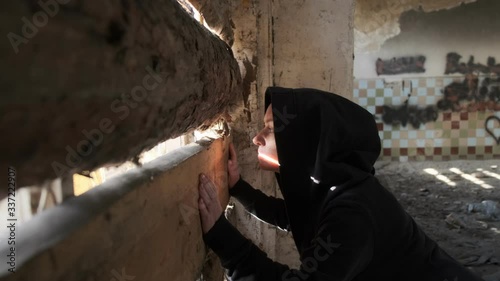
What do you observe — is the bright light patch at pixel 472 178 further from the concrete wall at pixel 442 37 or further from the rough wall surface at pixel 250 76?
the rough wall surface at pixel 250 76

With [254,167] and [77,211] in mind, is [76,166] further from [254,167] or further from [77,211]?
[254,167]

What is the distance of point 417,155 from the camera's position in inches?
196

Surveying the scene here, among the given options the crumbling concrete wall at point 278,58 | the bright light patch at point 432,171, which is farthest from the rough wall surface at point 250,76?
the bright light patch at point 432,171

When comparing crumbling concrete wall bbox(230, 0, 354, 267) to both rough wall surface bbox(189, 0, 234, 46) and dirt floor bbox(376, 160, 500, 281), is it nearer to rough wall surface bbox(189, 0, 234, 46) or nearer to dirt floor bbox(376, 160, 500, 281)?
rough wall surface bbox(189, 0, 234, 46)

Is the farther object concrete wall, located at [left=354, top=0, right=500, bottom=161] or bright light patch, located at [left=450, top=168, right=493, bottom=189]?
concrete wall, located at [left=354, top=0, right=500, bottom=161]

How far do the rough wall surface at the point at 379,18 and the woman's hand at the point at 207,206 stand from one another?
14.8 feet

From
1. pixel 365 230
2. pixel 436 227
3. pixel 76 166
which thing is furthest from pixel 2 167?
pixel 436 227

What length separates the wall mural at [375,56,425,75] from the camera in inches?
192

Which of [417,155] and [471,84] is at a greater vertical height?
[471,84]

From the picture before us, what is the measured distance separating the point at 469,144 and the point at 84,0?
214 inches

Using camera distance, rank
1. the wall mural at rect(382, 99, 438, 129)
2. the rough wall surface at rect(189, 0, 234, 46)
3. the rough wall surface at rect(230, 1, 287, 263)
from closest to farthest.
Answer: the rough wall surface at rect(189, 0, 234, 46)
the rough wall surface at rect(230, 1, 287, 263)
the wall mural at rect(382, 99, 438, 129)

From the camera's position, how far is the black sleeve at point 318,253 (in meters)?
0.80
